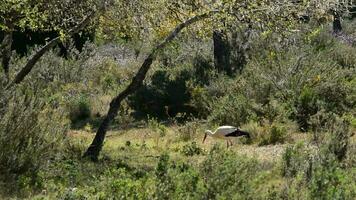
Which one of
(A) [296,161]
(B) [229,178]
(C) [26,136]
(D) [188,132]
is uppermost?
(B) [229,178]

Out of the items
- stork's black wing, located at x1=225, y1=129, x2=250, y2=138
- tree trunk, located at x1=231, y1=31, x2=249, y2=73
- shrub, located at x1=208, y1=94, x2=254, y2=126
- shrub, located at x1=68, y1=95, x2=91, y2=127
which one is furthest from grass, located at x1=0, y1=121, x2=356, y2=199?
tree trunk, located at x1=231, y1=31, x2=249, y2=73

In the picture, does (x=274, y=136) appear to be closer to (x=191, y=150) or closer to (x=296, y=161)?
(x=191, y=150)

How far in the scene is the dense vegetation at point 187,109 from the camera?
511 centimetres

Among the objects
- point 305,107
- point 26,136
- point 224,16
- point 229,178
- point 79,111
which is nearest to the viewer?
point 229,178

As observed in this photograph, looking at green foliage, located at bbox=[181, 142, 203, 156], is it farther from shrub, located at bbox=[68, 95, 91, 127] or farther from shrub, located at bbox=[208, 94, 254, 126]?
shrub, located at bbox=[68, 95, 91, 127]

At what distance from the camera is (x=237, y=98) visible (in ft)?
37.1

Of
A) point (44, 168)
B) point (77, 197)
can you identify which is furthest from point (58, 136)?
point (77, 197)

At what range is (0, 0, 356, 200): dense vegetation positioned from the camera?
201 inches

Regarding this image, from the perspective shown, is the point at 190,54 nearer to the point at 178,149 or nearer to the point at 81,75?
the point at 81,75

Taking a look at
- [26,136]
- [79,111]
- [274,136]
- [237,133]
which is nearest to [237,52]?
[79,111]

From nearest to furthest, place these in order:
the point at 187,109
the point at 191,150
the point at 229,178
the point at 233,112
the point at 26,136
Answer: the point at 229,178
the point at 26,136
the point at 191,150
the point at 233,112
the point at 187,109

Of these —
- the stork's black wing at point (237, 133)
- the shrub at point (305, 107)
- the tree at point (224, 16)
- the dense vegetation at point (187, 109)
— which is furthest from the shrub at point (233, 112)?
the tree at point (224, 16)

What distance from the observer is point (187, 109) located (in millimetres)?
13531

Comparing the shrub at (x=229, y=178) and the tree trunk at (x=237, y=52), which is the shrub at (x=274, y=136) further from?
the tree trunk at (x=237, y=52)
